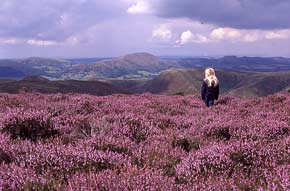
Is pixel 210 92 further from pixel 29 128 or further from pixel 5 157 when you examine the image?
pixel 5 157

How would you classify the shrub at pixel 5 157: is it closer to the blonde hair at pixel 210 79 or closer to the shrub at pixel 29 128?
the shrub at pixel 29 128

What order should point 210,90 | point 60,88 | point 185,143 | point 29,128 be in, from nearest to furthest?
point 185,143
point 29,128
point 210,90
point 60,88

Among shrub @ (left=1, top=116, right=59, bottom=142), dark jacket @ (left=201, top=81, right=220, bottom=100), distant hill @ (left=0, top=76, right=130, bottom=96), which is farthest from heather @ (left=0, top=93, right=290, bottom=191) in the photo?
distant hill @ (left=0, top=76, right=130, bottom=96)

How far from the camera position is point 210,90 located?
1781cm

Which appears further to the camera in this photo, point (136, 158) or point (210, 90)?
point (210, 90)

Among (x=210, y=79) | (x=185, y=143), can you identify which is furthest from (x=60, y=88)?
(x=185, y=143)

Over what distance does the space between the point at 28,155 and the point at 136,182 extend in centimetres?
199

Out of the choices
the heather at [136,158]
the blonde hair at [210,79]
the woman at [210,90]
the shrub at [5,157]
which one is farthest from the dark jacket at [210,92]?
the shrub at [5,157]

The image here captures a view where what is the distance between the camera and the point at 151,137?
735cm

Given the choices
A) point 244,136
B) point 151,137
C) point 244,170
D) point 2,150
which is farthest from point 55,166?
point 244,136

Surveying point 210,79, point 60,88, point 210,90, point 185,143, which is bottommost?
point 60,88

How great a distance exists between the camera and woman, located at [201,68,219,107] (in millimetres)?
17531

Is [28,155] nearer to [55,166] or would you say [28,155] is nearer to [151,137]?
[55,166]

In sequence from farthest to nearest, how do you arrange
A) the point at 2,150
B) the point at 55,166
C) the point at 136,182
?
1. the point at 2,150
2. the point at 55,166
3. the point at 136,182
